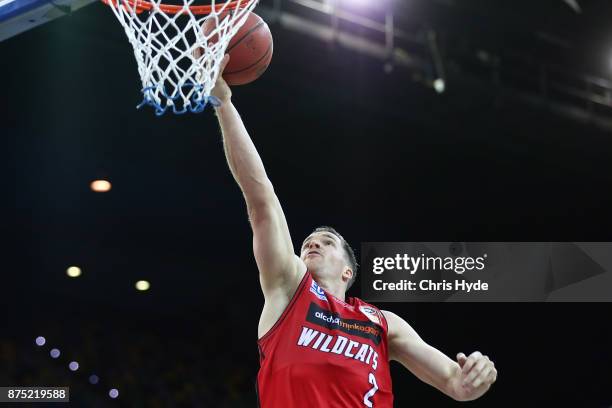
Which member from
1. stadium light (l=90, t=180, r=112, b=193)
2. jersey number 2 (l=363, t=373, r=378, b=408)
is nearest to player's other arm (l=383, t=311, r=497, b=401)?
jersey number 2 (l=363, t=373, r=378, b=408)

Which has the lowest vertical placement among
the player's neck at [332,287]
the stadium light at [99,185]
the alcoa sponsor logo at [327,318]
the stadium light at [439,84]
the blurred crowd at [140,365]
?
the blurred crowd at [140,365]

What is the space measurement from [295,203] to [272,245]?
21.9 feet

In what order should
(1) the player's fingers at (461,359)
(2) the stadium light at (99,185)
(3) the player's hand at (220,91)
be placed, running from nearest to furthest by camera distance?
(1) the player's fingers at (461,359) < (3) the player's hand at (220,91) < (2) the stadium light at (99,185)

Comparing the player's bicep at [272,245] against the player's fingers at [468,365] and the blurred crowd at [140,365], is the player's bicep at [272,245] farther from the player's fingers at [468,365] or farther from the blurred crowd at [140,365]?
the blurred crowd at [140,365]

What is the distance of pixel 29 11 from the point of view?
3.08 meters

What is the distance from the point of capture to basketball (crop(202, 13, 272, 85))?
10.2ft

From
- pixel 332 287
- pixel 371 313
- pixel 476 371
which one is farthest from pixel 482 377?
pixel 332 287

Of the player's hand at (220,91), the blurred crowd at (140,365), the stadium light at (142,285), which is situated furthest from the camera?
the stadium light at (142,285)

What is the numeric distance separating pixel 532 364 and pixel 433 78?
12.2 feet

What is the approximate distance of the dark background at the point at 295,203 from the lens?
27.9ft

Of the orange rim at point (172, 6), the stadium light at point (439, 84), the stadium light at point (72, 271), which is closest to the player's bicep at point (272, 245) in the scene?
the orange rim at point (172, 6)

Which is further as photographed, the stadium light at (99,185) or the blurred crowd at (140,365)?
the stadium light at (99,185)

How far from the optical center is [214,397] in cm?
935

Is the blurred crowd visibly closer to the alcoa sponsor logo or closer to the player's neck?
the player's neck
